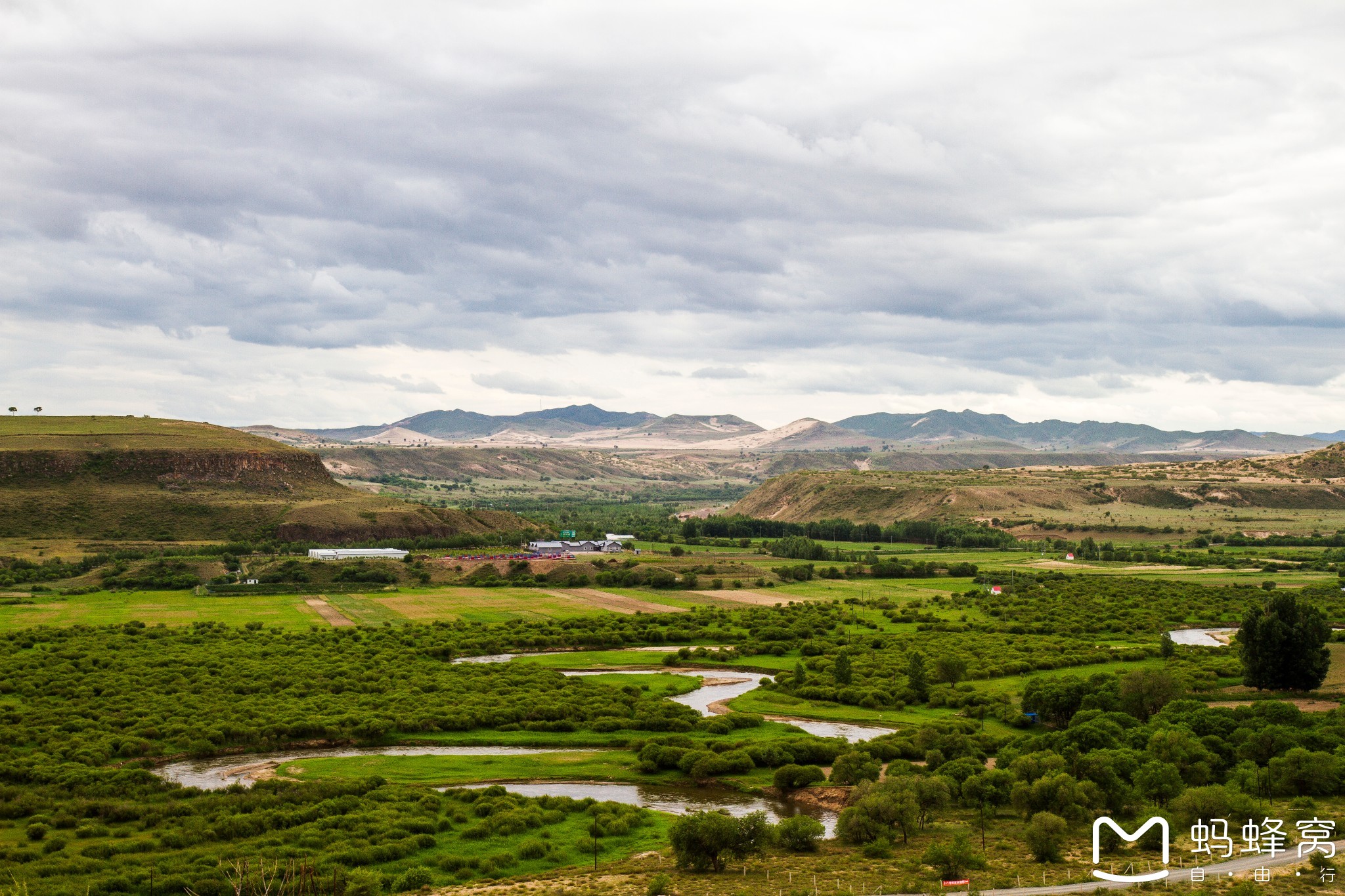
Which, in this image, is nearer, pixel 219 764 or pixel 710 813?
pixel 710 813

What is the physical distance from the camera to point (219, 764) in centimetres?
6488

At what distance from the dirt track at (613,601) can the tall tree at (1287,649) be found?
61488 millimetres

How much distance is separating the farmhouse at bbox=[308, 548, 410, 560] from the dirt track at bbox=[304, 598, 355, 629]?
81.7ft

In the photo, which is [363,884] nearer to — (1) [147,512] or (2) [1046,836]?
(2) [1046,836]

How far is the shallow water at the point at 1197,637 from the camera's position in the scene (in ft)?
331

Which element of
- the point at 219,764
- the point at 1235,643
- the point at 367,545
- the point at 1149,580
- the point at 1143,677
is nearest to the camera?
the point at 219,764

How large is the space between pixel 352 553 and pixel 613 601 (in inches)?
1982

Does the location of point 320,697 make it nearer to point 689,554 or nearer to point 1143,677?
point 1143,677

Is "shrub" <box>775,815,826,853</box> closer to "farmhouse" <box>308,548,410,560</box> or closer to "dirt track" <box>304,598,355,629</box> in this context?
"dirt track" <box>304,598,355,629</box>

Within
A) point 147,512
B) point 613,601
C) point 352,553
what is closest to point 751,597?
point 613,601

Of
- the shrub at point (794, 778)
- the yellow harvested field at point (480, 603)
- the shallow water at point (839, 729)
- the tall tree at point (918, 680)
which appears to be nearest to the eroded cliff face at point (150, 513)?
the yellow harvested field at point (480, 603)

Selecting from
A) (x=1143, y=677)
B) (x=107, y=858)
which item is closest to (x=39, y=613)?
(x=107, y=858)

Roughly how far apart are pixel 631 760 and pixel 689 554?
115433 millimetres

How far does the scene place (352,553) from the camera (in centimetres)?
16400
